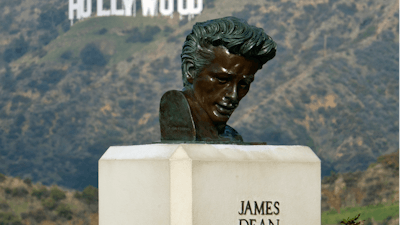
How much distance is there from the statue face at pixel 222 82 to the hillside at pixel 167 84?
1517cm

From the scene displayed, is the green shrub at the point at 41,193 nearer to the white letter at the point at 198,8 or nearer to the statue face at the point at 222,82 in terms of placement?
the white letter at the point at 198,8

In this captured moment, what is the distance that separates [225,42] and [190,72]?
460mm

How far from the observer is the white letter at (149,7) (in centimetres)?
2336

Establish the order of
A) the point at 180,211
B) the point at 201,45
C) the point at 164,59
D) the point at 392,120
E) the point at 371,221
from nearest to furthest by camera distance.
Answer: the point at 180,211 < the point at 201,45 < the point at 371,221 < the point at 392,120 < the point at 164,59

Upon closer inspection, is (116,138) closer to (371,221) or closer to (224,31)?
(371,221)

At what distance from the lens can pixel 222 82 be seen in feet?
16.2

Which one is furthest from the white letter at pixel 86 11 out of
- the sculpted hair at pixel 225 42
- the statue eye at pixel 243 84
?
the statue eye at pixel 243 84

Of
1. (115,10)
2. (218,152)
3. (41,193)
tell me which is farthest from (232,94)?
(115,10)

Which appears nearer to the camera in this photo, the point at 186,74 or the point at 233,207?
the point at 233,207

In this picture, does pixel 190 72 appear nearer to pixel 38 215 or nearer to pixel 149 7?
pixel 38 215

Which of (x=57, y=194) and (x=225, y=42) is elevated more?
(x=225, y=42)

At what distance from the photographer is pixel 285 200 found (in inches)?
186

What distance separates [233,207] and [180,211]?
46 centimetres

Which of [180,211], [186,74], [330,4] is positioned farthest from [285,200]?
[330,4]
